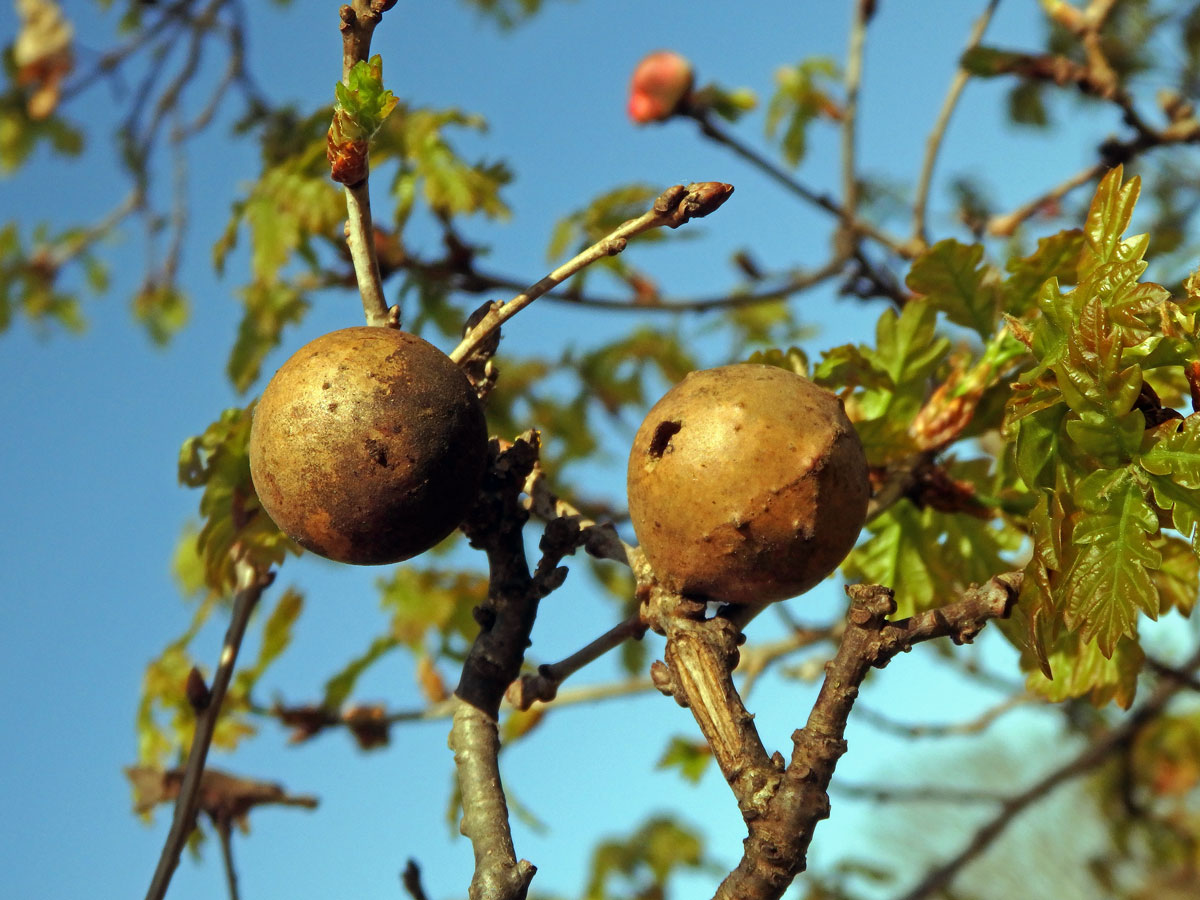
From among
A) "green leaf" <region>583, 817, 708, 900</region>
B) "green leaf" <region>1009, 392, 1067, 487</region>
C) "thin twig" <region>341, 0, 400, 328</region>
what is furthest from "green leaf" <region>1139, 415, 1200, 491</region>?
"green leaf" <region>583, 817, 708, 900</region>

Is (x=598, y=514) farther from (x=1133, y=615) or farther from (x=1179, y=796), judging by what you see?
(x=1179, y=796)

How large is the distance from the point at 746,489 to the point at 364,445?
57 centimetres

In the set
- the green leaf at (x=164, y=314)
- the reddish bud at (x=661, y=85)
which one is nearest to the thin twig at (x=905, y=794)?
the reddish bud at (x=661, y=85)

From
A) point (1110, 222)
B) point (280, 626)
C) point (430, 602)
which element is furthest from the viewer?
point (430, 602)

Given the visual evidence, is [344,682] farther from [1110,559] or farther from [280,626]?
[1110,559]

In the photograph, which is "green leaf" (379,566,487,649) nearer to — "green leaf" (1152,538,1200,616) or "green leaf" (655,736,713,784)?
"green leaf" (655,736,713,784)

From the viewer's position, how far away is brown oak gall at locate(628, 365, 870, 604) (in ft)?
5.32

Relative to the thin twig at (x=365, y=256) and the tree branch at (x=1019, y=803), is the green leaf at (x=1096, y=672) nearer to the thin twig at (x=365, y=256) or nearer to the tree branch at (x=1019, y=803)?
the thin twig at (x=365, y=256)

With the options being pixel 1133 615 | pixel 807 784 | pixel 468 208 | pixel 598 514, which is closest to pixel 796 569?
pixel 807 784

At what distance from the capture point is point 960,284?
7.64 feet

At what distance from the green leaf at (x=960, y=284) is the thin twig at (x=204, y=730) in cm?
154

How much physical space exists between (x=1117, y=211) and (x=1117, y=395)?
1.33 feet

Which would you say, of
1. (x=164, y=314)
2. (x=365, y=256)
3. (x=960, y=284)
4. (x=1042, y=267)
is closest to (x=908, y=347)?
(x=960, y=284)

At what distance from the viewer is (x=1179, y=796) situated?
22.0 ft
